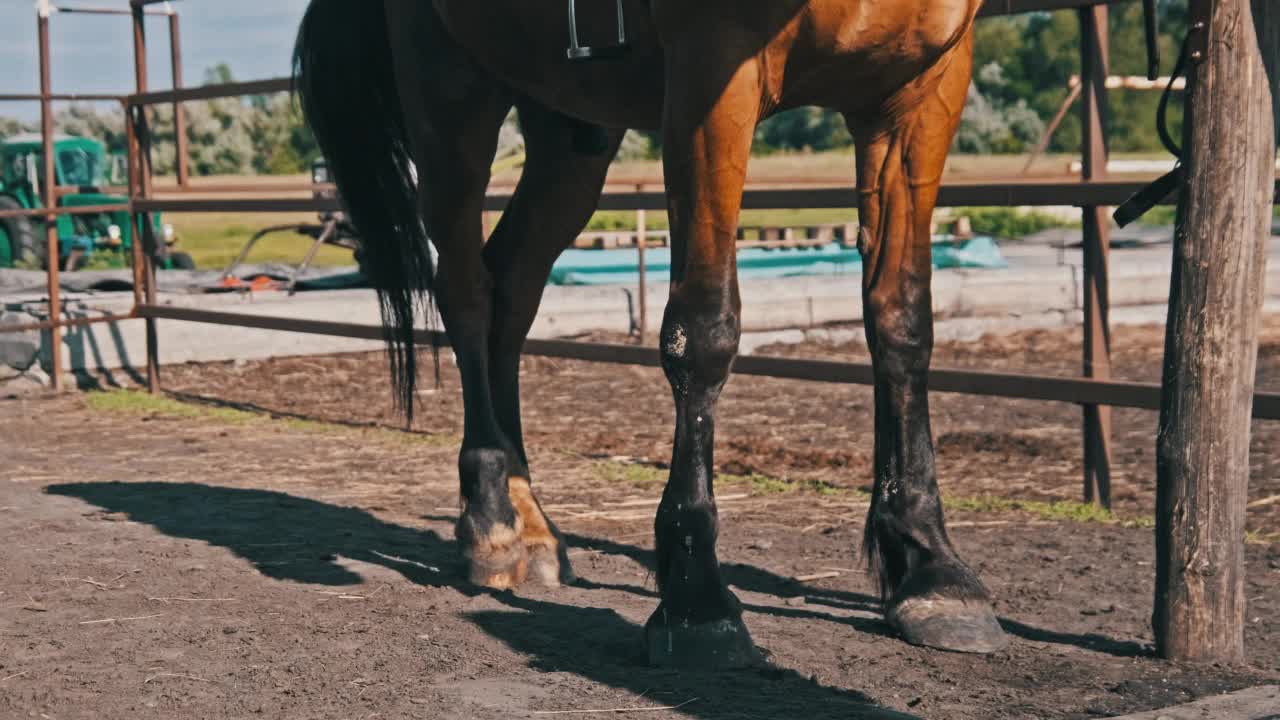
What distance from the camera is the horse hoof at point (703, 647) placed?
118 inches

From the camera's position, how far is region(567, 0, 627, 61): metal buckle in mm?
3227

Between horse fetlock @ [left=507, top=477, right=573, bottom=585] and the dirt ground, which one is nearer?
the dirt ground

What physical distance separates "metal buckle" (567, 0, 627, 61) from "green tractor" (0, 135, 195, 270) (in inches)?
452

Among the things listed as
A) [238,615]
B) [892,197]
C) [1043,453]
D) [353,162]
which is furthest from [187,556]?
[1043,453]

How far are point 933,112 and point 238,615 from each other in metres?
1.99

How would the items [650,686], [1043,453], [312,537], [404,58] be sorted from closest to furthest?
[650,686], [404,58], [312,537], [1043,453]

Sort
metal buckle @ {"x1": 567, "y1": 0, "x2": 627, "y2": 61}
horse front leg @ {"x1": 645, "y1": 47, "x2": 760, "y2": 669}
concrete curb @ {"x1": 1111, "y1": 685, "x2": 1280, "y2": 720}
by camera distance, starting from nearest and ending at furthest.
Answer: concrete curb @ {"x1": 1111, "y1": 685, "x2": 1280, "y2": 720}
horse front leg @ {"x1": 645, "y1": 47, "x2": 760, "y2": 669}
metal buckle @ {"x1": 567, "y1": 0, "x2": 627, "y2": 61}

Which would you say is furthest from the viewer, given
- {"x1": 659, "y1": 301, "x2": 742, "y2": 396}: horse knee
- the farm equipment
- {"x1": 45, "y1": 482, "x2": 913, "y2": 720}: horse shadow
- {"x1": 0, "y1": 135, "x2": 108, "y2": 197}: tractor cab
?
{"x1": 0, "y1": 135, "x2": 108, "y2": 197}: tractor cab

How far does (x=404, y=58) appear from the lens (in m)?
4.18

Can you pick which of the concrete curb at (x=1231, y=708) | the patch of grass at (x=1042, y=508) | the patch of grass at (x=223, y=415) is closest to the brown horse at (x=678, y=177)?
the concrete curb at (x=1231, y=708)

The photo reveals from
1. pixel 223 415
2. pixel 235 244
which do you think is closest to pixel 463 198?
pixel 223 415

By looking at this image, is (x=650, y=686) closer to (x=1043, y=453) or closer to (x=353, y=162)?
(x=353, y=162)

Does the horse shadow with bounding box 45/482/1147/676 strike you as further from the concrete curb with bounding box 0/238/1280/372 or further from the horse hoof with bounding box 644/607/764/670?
the concrete curb with bounding box 0/238/1280/372

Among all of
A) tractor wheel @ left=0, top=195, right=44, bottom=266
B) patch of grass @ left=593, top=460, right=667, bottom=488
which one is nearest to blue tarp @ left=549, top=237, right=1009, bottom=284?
tractor wheel @ left=0, top=195, right=44, bottom=266
